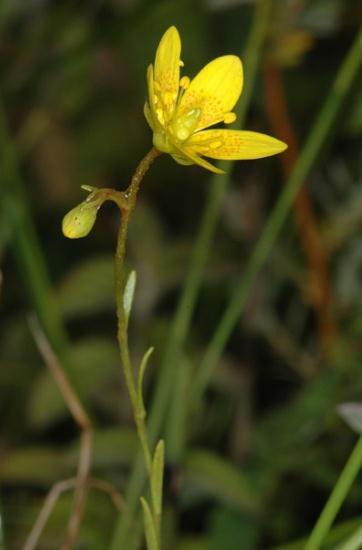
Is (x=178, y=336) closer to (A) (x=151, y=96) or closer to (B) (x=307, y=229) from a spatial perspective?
(B) (x=307, y=229)

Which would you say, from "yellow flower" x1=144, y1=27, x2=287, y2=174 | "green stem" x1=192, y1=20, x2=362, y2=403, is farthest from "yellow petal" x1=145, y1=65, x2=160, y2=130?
"green stem" x1=192, y1=20, x2=362, y2=403

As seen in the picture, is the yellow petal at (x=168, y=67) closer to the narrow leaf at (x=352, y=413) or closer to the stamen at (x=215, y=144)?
the stamen at (x=215, y=144)

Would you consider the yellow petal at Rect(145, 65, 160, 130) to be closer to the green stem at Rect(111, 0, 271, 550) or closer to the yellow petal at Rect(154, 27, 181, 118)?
the yellow petal at Rect(154, 27, 181, 118)

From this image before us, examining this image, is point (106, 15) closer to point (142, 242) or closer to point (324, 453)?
point (142, 242)

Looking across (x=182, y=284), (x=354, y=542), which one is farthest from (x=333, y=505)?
(x=182, y=284)

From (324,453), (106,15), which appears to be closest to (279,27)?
(324,453)
